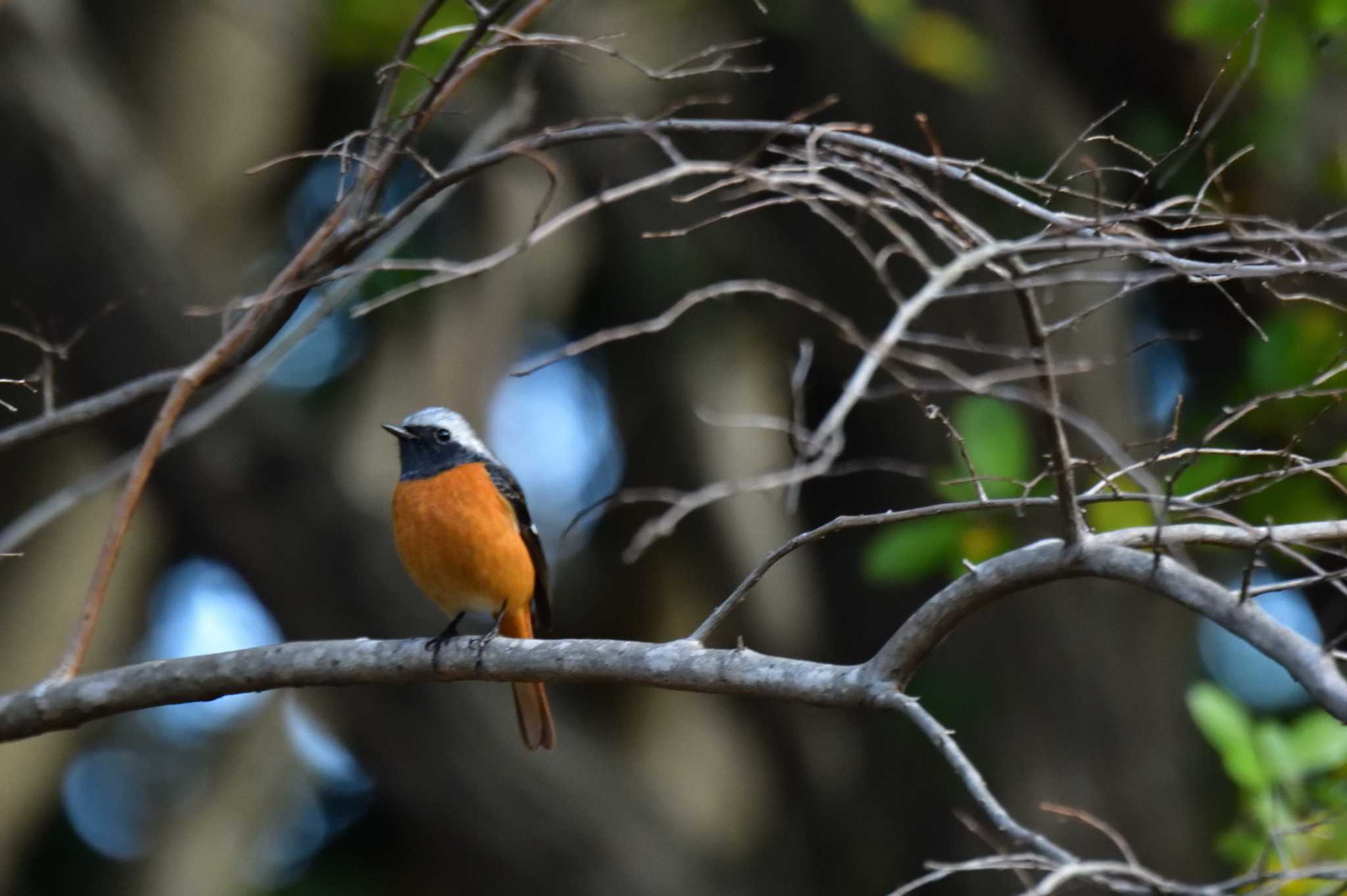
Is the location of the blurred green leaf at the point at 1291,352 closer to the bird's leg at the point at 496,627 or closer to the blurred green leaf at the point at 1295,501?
the blurred green leaf at the point at 1295,501

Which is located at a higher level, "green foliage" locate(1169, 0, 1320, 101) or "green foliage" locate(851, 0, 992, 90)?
"green foliage" locate(851, 0, 992, 90)

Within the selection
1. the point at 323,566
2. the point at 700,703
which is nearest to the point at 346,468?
the point at 323,566

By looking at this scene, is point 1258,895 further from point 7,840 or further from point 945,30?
point 7,840

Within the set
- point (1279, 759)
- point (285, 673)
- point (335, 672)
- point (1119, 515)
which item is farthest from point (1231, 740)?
point (285, 673)

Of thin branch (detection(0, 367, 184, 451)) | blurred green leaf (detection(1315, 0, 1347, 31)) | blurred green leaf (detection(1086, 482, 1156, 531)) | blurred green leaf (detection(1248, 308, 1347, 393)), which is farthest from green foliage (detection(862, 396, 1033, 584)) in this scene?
thin branch (detection(0, 367, 184, 451))

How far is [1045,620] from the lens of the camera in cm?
661

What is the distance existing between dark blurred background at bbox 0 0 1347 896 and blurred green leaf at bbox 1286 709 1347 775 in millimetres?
394

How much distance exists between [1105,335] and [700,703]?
3784mm

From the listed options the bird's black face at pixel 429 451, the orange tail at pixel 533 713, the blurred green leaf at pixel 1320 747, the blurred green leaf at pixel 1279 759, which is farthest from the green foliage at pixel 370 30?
the blurred green leaf at pixel 1320 747

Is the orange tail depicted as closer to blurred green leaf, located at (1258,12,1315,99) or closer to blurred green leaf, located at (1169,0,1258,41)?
blurred green leaf, located at (1169,0,1258,41)

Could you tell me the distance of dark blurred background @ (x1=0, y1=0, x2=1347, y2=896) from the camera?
6.46 m

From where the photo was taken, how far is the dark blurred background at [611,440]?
6457 millimetres

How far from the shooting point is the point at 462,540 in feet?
16.3

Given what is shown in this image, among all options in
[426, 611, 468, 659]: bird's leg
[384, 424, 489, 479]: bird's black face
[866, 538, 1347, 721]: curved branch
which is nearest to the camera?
[866, 538, 1347, 721]: curved branch
